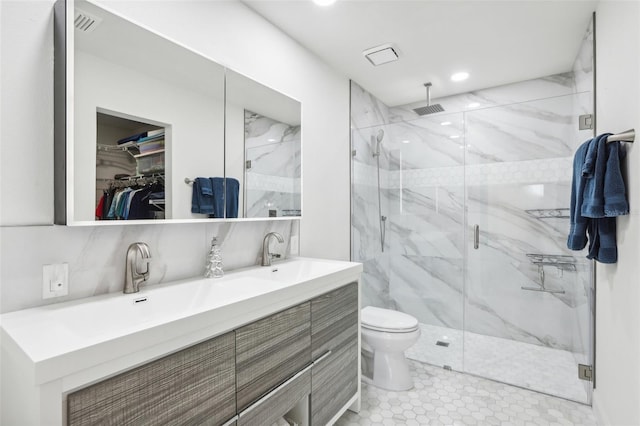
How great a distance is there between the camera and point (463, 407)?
2051mm

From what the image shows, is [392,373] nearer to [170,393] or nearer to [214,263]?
[214,263]

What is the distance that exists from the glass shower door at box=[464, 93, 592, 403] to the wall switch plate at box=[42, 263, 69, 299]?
8.27 ft

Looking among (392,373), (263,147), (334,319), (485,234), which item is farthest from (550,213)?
(263,147)

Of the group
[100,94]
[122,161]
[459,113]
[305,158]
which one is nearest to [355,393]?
[305,158]

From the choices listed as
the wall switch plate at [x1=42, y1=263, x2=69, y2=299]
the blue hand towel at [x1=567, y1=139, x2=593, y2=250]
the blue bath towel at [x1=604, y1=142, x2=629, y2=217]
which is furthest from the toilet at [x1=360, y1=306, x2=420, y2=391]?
the wall switch plate at [x1=42, y1=263, x2=69, y2=299]

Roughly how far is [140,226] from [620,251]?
2148 mm

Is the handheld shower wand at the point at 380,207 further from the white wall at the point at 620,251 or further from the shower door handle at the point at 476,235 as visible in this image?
the white wall at the point at 620,251

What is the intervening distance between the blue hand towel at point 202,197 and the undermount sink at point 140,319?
0.33 m

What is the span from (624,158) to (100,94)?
2.24 meters

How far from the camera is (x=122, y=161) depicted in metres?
1.31

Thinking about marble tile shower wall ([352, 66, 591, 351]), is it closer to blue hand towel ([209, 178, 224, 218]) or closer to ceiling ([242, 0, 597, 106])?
ceiling ([242, 0, 597, 106])

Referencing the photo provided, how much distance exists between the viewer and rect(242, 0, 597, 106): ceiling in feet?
6.37

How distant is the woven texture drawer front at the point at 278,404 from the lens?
121cm

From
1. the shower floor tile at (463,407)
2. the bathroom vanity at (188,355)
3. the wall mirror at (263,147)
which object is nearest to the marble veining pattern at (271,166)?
the wall mirror at (263,147)
